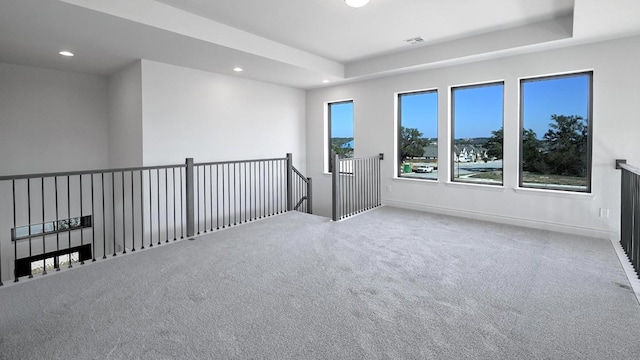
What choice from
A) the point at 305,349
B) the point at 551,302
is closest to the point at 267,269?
the point at 305,349

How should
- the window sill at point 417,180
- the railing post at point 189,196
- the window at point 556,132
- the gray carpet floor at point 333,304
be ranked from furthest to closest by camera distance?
the window sill at point 417,180
the window at point 556,132
the railing post at point 189,196
the gray carpet floor at point 333,304

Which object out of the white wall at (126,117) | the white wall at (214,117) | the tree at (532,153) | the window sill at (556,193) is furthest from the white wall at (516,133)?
the white wall at (126,117)

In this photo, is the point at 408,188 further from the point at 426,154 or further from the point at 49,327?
the point at 49,327

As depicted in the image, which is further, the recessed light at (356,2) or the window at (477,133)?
the window at (477,133)

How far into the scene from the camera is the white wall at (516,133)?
4121 mm

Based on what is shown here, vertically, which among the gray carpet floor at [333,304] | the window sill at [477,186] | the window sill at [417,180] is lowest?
the gray carpet floor at [333,304]

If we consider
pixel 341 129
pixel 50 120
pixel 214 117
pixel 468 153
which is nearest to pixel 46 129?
pixel 50 120

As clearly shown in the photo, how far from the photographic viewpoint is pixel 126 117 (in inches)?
212

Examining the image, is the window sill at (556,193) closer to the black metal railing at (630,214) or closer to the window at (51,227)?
the black metal railing at (630,214)

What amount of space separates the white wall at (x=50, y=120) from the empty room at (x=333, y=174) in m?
0.03

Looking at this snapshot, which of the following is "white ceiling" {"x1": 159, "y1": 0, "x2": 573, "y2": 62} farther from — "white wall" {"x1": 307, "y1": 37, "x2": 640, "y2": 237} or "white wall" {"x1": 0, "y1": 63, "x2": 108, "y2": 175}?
"white wall" {"x1": 0, "y1": 63, "x2": 108, "y2": 175}

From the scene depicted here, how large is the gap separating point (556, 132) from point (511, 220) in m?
1.41

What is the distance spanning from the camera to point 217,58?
483cm

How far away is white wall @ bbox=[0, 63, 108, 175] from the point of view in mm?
5105
